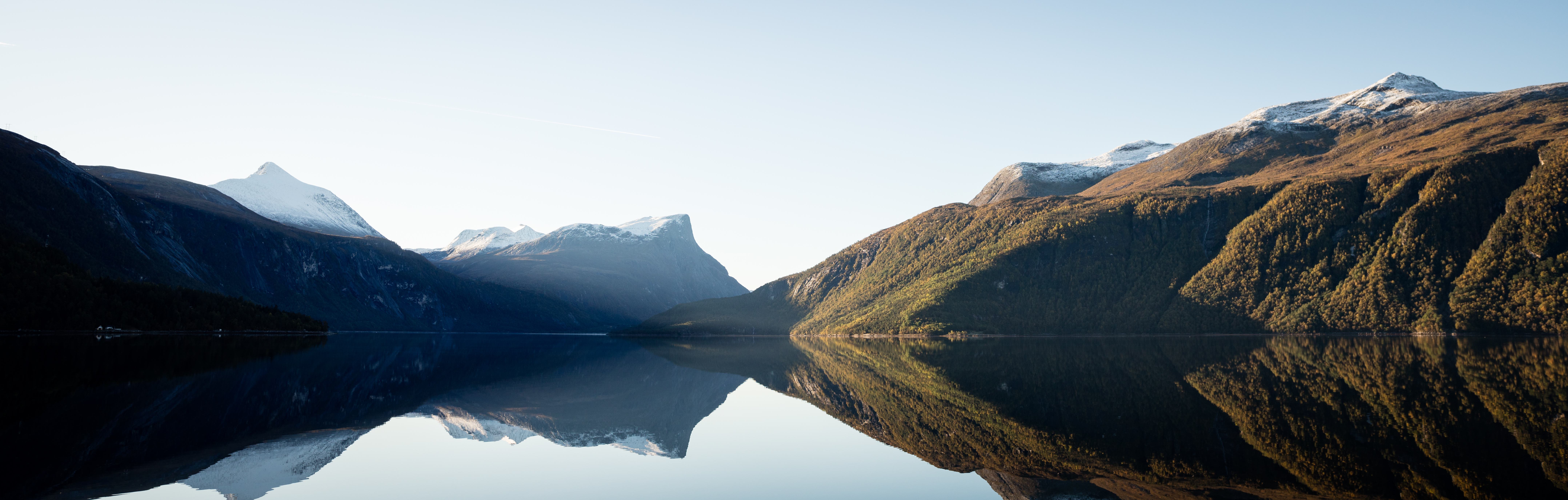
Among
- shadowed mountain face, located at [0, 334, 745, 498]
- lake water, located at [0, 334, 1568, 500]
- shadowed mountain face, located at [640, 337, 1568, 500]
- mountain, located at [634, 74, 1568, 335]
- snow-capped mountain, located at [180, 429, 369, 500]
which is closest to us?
snow-capped mountain, located at [180, 429, 369, 500]

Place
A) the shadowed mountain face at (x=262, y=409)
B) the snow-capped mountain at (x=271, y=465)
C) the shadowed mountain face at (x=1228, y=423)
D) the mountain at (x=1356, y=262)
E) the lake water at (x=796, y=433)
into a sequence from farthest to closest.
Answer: the mountain at (x=1356, y=262) → the shadowed mountain face at (x=262, y=409) → the lake water at (x=796, y=433) → the shadowed mountain face at (x=1228, y=423) → the snow-capped mountain at (x=271, y=465)

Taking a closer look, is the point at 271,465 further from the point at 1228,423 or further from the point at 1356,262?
the point at 1356,262

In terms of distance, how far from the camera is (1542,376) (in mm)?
38500

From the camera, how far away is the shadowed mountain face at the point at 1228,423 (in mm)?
17344

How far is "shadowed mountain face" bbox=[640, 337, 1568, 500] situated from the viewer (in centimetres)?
1734

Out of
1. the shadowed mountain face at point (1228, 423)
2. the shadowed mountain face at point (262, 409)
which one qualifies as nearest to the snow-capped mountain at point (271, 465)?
the shadowed mountain face at point (262, 409)

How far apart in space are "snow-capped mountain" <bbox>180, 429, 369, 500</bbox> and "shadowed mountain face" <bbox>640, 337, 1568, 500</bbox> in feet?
56.8

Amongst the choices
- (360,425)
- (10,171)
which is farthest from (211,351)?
(10,171)

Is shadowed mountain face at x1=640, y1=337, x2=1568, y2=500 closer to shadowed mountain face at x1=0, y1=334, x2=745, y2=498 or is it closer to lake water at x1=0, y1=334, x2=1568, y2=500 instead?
lake water at x1=0, y1=334, x2=1568, y2=500

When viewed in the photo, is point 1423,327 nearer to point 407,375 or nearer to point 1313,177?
point 1313,177

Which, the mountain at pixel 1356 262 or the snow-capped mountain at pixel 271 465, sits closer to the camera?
the snow-capped mountain at pixel 271 465

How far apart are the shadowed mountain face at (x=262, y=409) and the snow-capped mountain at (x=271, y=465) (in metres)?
0.06

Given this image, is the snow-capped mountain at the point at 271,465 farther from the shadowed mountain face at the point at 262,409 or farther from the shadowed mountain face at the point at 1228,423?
the shadowed mountain face at the point at 1228,423

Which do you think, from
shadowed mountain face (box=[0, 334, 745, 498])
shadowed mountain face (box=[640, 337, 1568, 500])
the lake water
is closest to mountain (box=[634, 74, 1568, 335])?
shadowed mountain face (box=[640, 337, 1568, 500])
